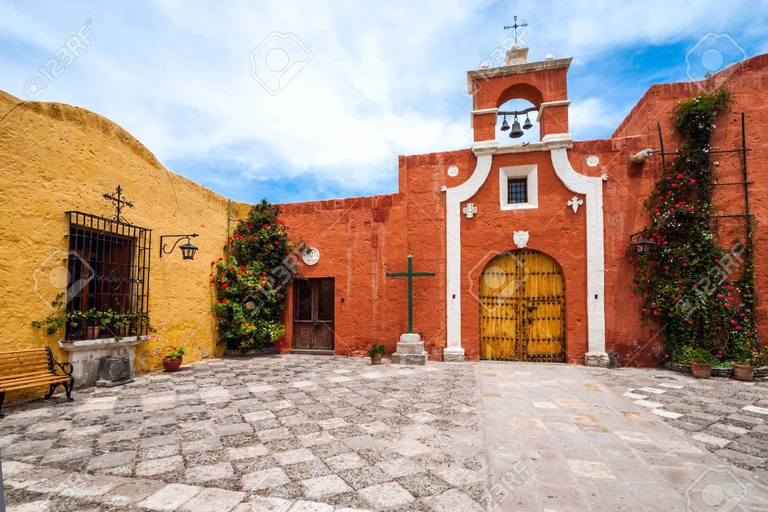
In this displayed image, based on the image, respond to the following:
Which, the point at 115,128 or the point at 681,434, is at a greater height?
the point at 115,128

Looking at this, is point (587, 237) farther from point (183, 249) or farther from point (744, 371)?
point (183, 249)

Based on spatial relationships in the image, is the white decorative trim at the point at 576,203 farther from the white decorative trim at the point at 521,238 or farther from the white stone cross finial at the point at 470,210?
the white stone cross finial at the point at 470,210

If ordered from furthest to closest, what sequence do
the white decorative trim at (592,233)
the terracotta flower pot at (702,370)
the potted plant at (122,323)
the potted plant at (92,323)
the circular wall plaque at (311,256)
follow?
1. the circular wall plaque at (311,256)
2. the white decorative trim at (592,233)
3. the terracotta flower pot at (702,370)
4. the potted plant at (122,323)
5. the potted plant at (92,323)

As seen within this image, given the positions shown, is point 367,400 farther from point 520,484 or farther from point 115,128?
point 115,128

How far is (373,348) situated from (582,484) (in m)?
5.35

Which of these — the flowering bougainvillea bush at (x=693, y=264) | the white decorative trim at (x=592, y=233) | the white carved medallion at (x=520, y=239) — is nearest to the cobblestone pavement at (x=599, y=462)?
the white decorative trim at (x=592, y=233)

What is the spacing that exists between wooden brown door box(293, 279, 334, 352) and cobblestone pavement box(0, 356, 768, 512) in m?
3.68

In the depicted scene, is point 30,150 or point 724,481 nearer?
point 724,481

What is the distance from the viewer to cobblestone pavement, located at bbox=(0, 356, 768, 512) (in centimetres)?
259

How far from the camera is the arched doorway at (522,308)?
25.8 ft

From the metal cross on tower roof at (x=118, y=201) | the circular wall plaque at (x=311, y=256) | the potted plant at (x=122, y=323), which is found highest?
the metal cross on tower roof at (x=118, y=201)

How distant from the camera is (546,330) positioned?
787 centimetres

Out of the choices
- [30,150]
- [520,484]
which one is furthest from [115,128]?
[520,484]

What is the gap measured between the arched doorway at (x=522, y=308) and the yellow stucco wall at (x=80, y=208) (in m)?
5.98
